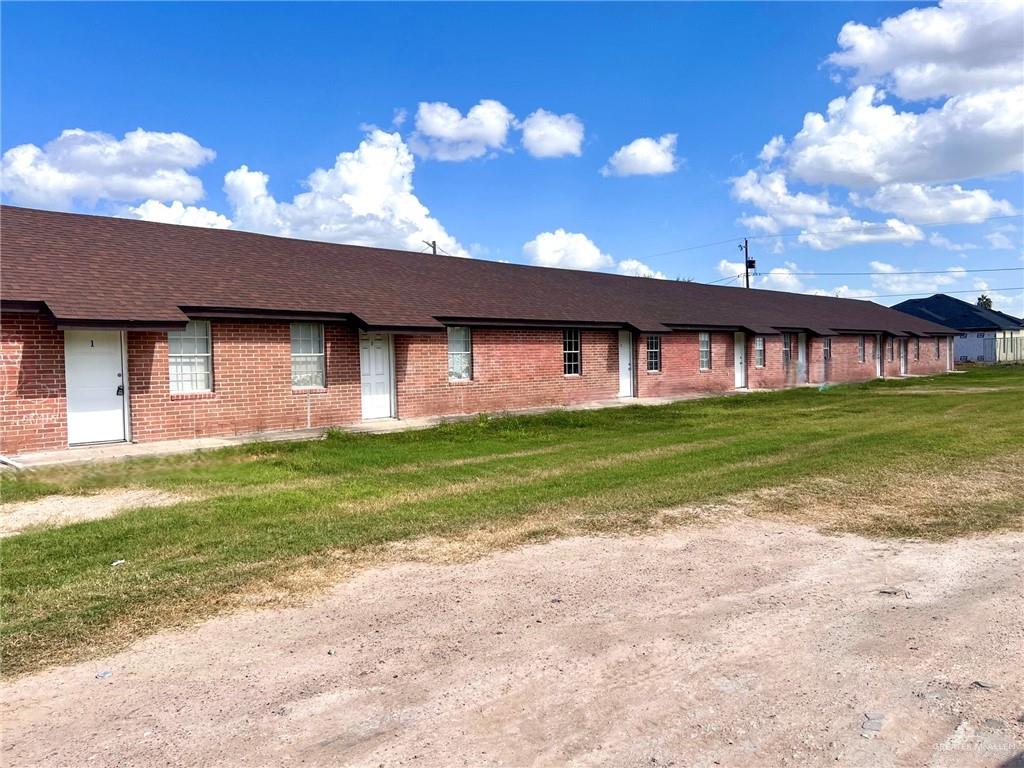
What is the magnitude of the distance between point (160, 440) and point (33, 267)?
3.69m

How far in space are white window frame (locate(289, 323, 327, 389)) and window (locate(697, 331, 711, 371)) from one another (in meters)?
15.2

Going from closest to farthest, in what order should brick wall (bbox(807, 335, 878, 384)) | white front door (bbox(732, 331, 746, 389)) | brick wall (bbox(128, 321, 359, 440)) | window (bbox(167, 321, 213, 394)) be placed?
brick wall (bbox(128, 321, 359, 440)) < window (bbox(167, 321, 213, 394)) < white front door (bbox(732, 331, 746, 389)) < brick wall (bbox(807, 335, 878, 384))

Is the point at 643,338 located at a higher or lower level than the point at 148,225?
lower

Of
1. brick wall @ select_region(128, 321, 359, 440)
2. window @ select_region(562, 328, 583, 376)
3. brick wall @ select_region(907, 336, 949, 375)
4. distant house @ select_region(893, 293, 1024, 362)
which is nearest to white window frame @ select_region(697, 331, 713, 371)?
window @ select_region(562, 328, 583, 376)

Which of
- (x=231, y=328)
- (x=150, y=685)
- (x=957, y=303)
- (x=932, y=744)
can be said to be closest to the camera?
(x=932, y=744)

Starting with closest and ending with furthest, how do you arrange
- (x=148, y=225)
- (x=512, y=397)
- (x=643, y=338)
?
(x=148, y=225) < (x=512, y=397) < (x=643, y=338)

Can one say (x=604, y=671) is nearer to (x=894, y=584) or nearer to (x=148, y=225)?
(x=894, y=584)

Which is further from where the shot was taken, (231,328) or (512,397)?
(512,397)

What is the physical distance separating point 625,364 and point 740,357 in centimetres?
761

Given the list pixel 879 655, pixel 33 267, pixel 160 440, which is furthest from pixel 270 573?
pixel 33 267

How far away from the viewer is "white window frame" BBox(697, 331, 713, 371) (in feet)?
89.5

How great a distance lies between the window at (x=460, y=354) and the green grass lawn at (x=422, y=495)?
3003 millimetres

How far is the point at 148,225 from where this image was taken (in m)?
17.5

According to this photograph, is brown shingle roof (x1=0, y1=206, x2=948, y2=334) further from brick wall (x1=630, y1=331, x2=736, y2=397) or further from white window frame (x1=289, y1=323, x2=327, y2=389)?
brick wall (x1=630, y1=331, x2=736, y2=397)
